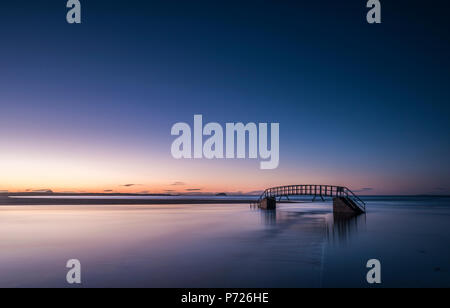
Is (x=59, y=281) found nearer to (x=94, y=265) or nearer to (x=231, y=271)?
(x=94, y=265)

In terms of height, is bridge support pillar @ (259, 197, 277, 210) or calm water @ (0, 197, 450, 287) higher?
calm water @ (0, 197, 450, 287)

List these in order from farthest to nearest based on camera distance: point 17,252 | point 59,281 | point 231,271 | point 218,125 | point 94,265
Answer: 1. point 218,125
2. point 17,252
3. point 94,265
4. point 231,271
5. point 59,281

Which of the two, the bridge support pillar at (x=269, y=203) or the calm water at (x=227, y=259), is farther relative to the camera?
the bridge support pillar at (x=269, y=203)

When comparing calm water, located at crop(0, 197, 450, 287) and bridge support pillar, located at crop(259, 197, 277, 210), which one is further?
bridge support pillar, located at crop(259, 197, 277, 210)

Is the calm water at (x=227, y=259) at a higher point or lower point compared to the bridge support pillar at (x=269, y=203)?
higher

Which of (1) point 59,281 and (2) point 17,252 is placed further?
(2) point 17,252

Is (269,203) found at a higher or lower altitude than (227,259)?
lower

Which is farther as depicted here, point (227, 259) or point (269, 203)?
point (269, 203)
